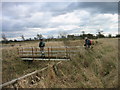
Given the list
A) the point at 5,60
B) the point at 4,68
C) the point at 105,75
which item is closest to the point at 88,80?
the point at 105,75

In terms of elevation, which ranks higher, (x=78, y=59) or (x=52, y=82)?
(x=78, y=59)

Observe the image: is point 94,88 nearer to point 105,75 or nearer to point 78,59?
point 105,75

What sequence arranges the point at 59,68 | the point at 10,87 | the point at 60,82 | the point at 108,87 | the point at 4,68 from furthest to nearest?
the point at 4,68
the point at 59,68
the point at 60,82
the point at 108,87
the point at 10,87

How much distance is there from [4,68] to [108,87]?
11.4 metres

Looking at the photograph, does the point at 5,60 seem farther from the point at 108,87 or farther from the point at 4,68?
the point at 108,87

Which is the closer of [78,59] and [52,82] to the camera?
[52,82]

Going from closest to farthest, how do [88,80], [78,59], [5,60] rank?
[88,80]
[78,59]
[5,60]

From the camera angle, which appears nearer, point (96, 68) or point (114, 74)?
point (114, 74)

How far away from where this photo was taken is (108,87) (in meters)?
5.81

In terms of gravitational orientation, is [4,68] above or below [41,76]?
below

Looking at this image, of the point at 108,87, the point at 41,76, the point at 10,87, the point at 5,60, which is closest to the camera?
the point at 10,87

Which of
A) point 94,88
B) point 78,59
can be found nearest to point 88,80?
point 94,88

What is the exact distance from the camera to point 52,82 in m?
6.51

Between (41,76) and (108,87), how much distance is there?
3.00 meters
